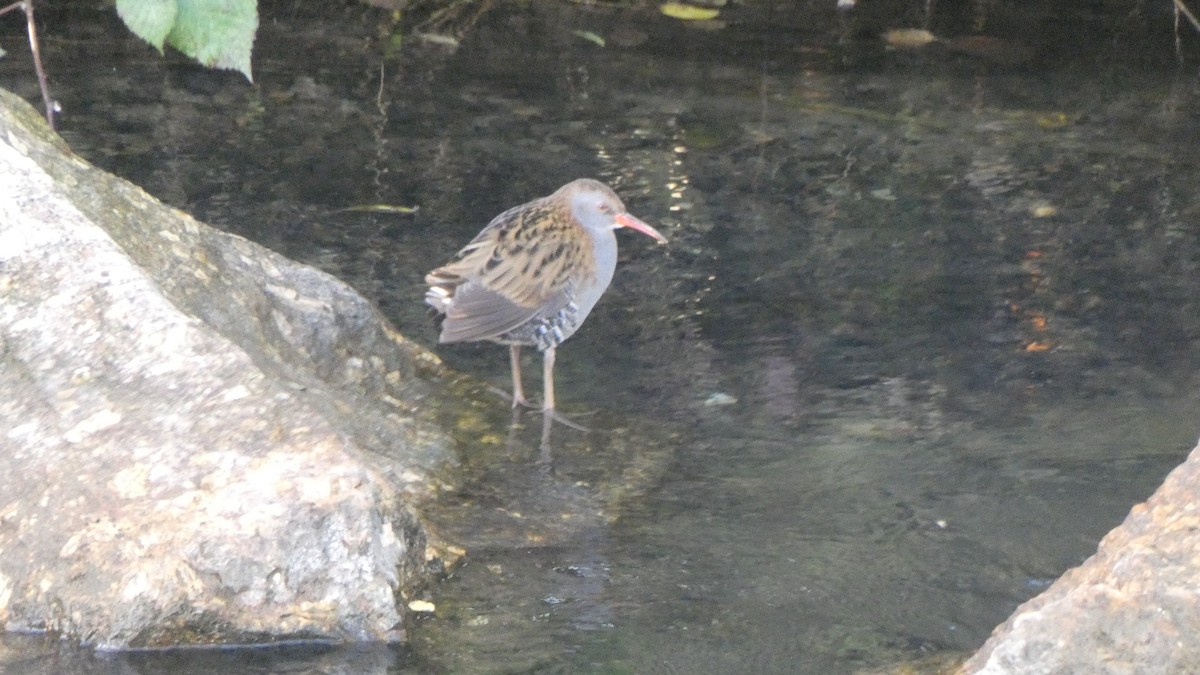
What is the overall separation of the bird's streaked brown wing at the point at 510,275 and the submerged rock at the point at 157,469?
2.86 feet

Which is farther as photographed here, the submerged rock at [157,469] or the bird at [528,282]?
the bird at [528,282]

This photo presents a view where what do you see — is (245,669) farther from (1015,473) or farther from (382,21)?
(382,21)

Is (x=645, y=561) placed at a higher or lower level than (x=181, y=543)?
lower

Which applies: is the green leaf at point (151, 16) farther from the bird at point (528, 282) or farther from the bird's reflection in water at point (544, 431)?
the bird at point (528, 282)

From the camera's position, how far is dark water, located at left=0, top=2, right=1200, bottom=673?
3572 mm

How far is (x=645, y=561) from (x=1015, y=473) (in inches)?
47.9

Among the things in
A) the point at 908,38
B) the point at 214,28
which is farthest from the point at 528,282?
the point at 908,38

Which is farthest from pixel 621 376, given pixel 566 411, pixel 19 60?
pixel 19 60

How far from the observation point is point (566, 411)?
4.87 m

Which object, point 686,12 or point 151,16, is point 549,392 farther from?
point 686,12

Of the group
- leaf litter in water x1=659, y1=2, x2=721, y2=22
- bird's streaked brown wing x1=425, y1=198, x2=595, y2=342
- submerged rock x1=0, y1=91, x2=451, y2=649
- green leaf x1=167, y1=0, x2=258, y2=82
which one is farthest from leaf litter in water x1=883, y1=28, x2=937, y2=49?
green leaf x1=167, y1=0, x2=258, y2=82

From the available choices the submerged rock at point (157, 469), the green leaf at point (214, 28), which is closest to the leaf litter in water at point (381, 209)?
the submerged rock at point (157, 469)

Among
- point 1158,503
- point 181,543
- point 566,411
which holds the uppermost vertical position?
point 1158,503

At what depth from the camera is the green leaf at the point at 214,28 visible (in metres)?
2.43
